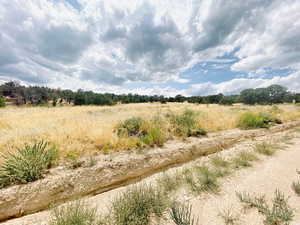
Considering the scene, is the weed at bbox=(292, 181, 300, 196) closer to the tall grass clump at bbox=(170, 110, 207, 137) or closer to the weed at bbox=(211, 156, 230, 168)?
the weed at bbox=(211, 156, 230, 168)

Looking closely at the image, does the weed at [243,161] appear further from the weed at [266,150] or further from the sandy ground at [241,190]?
the weed at [266,150]

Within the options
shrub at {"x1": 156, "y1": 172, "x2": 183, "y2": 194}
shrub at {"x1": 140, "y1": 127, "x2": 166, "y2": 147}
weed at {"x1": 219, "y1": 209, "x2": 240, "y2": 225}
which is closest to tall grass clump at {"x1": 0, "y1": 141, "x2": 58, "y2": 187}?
shrub at {"x1": 156, "y1": 172, "x2": 183, "y2": 194}

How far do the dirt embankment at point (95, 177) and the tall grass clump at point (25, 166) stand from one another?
0.19m

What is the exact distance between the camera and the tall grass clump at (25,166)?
10.1 feet

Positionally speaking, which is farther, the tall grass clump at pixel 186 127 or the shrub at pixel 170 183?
the tall grass clump at pixel 186 127

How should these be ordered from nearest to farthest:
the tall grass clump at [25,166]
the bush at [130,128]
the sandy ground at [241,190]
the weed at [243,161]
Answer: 1. the sandy ground at [241,190]
2. the tall grass clump at [25,166]
3. the weed at [243,161]
4. the bush at [130,128]

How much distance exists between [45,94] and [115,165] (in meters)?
60.3

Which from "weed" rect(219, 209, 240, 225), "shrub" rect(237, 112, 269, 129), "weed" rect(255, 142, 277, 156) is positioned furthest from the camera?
"shrub" rect(237, 112, 269, 129)

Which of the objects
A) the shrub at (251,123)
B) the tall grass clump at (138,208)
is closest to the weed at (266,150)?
the shrub at (251,123)

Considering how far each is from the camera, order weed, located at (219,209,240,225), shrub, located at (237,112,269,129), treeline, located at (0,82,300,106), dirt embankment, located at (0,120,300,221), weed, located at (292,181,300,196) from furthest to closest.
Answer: treeline, located at (0,82,300,106)
shrub, located at (237,112,269,129)
dirt embankment, located at (0,120,300,221)
weed, located at (292,181,300,196)
weed, located at (219,209,240,225)

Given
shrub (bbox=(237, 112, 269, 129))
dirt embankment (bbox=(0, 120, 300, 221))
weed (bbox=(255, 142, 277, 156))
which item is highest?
shrub (bbox=(237, 112, 269, 129))

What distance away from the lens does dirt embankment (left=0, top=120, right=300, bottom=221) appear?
2883mm

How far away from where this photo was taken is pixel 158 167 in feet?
14.6

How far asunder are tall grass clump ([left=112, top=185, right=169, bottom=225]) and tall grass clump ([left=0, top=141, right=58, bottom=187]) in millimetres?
2446
